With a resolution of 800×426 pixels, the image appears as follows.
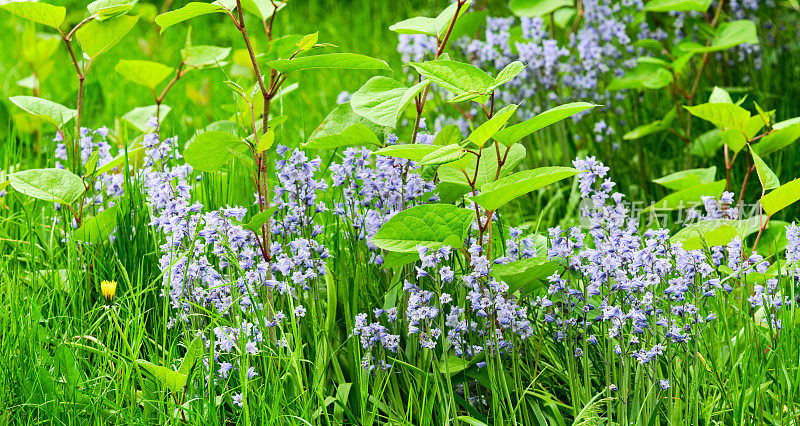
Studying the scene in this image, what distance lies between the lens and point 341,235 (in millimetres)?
2430

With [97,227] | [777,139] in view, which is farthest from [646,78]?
[97,227]

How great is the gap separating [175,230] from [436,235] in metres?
0.66

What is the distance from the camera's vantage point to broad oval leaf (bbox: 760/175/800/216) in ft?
6.45

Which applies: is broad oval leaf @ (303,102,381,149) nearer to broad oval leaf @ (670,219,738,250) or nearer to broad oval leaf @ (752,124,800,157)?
broad oval leaf @ (670,219,738,250)

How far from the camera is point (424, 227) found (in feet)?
5.57

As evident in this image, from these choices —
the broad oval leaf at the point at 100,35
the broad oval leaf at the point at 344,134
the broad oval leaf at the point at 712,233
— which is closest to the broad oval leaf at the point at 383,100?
the broad oval leaf at the point at 344,134

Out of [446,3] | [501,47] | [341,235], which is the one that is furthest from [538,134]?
[446,3]

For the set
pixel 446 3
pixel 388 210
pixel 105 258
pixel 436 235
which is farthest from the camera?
pixel 446 3

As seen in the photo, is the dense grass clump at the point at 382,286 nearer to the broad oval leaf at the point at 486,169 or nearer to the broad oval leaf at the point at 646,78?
the broad oval leaf at the point at 486,169

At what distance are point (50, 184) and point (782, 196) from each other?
1986mm

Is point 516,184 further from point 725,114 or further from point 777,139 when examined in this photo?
Answer: point 777,139

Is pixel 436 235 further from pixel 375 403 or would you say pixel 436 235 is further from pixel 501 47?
pixel 501 47

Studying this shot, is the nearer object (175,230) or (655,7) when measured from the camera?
(175,230)

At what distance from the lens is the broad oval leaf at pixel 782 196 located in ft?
6.45
